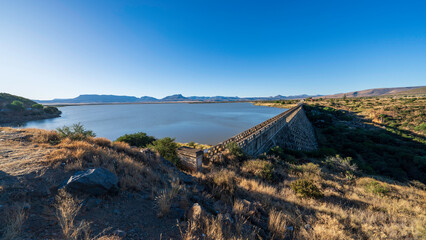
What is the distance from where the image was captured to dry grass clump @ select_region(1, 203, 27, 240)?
7.88 feet

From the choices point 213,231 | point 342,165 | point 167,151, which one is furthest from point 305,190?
point 167,151

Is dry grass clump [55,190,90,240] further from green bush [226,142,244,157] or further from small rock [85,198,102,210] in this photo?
green bush [226,142,244,157]

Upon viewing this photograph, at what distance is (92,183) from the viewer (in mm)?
4062

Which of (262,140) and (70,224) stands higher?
(70,224)

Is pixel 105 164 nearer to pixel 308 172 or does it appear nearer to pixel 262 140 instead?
pixel 308 172

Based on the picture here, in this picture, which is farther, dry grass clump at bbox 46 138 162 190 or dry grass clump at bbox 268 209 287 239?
dry grass clump at bbox 46 138 162 190

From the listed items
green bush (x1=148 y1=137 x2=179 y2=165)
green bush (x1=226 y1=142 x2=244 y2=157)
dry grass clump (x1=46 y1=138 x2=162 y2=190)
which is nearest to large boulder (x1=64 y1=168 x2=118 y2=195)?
dry grass clump (x1=46 y1=138 x2=162 y2=190)

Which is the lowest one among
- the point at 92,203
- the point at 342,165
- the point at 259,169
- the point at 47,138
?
the point at 342,165

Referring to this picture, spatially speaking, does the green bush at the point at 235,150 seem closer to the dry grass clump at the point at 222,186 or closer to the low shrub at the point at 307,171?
the low shrub at the point at 307,171

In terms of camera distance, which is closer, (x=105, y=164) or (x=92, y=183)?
(x=92, y=183)

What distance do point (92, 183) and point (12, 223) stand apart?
162 cm

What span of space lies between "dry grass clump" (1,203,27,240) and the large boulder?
96 cm

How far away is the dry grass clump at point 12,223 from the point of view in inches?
94.6

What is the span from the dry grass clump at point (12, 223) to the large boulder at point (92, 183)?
96 centimetres
